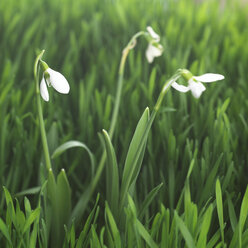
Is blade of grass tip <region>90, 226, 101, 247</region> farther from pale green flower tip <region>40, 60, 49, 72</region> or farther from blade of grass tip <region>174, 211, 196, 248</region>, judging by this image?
pale green flower tip <region>40, 60, 49, 72</region>

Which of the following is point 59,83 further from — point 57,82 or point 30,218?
point 30,218

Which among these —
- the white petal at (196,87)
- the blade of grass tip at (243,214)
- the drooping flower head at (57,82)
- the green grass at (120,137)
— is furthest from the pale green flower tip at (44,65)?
the blade of grass tip at (243,214)

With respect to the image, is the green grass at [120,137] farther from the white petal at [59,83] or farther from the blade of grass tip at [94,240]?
the white petal at [59,83]

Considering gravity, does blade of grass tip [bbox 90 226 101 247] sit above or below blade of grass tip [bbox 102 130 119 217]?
below

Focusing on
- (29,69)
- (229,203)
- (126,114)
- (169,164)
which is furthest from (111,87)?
(229,203)

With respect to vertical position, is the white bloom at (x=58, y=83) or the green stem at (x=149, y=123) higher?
the white bloom at (x=58, y=83)

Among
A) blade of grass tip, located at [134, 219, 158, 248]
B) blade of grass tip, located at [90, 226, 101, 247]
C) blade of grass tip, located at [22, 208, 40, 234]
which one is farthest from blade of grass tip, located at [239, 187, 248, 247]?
blade of grass tip, located at [22, 208, 40, 234]

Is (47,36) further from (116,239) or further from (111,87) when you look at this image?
(116,239)

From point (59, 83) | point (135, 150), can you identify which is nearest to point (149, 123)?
point (135, 150)
